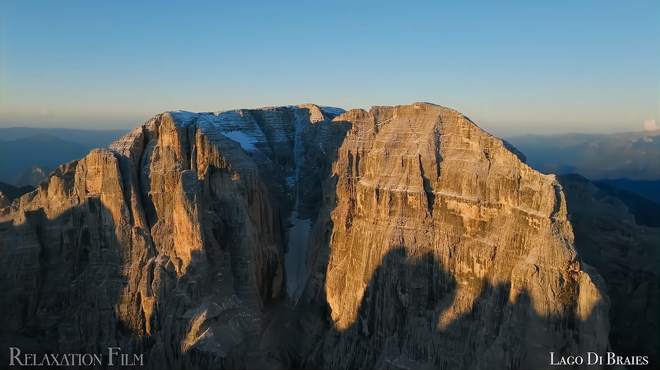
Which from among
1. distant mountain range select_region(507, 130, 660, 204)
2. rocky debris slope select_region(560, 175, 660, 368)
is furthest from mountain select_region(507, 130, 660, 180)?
rocky debris slope select_region(560, 175, 660, 368)

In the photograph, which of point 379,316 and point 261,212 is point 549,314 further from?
point 261,212

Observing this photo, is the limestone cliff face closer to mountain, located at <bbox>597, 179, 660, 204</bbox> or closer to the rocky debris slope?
the rocky debris slope

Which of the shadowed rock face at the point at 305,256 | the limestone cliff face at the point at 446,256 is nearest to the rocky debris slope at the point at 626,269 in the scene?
the shadowed rock face at the point at 305,256

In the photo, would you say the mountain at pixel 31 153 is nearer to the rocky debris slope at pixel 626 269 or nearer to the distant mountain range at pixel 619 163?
the rocky debris slope at pixel 626 269

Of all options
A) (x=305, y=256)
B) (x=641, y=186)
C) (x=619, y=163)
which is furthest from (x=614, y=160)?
(x=305, y=256)

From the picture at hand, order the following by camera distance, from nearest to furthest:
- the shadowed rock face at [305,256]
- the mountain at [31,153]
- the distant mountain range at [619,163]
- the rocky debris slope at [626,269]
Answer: the shadowed rock face at [305,256], the rocky debris slope at [626,269], the mountain at [31,153], the distant mountain range at [619,163]

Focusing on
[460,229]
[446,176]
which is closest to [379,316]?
[460,229]
